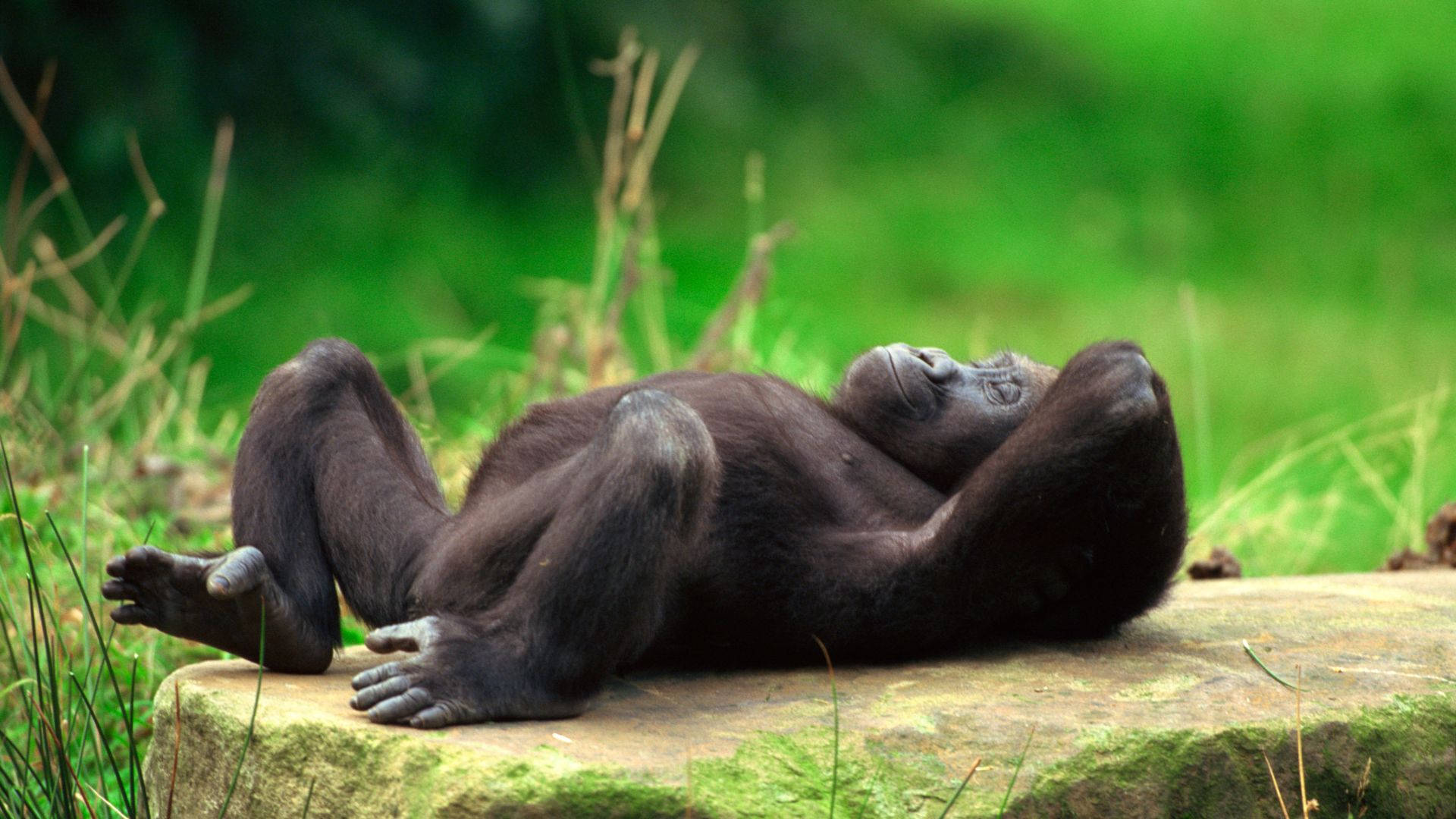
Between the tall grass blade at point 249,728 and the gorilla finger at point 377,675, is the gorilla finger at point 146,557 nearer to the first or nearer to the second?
the tall grass blade at point 249,728

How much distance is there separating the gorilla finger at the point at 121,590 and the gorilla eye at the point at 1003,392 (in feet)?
6.36

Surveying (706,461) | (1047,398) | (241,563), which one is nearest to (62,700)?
(241,563)

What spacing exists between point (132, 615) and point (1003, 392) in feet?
6.58

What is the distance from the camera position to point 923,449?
3.50m

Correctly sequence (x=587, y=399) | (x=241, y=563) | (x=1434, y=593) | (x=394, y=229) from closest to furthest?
(x=241, y=563) → (x=587, y=399) → (x=1434, y=593) → (x=394, y=229)

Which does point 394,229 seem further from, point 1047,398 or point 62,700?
point 1047,398

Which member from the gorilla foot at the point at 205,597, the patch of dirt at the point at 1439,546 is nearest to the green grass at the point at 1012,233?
the patch of dirt at the point at 1439,546

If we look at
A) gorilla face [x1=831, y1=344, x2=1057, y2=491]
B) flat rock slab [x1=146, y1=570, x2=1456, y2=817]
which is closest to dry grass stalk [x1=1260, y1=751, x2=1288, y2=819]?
flat rock slab [x1=146, y1=570, x2=1456, y2=817]

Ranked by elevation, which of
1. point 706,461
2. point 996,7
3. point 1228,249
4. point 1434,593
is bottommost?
point 1434,593

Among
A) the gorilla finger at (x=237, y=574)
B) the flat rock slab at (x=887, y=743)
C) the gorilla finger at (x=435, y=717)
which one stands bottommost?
the flat rock slab at (x=887, y=743)

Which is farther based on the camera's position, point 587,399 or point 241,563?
point 587,399

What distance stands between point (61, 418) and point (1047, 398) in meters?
4.27

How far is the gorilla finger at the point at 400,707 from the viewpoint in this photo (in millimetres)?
2625

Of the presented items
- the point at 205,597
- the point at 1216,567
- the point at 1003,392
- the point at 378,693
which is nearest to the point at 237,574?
the point at 205,597
